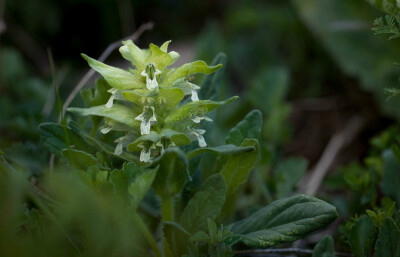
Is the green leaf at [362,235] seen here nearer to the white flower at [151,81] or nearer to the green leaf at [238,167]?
the green leaf at [238,167]

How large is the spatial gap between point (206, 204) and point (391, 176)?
0.82 metres

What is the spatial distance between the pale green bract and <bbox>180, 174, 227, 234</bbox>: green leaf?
0.40 feet

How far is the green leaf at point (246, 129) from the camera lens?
1492 mm

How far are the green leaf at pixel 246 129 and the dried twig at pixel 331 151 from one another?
0.85m

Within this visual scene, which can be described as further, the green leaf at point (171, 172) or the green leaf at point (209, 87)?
the green leaf at point (209, 87)

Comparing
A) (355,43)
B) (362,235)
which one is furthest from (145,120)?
(355,43)

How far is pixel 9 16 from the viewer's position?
372cm

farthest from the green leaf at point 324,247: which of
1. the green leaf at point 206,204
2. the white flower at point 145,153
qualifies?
the white flower at point 145,153

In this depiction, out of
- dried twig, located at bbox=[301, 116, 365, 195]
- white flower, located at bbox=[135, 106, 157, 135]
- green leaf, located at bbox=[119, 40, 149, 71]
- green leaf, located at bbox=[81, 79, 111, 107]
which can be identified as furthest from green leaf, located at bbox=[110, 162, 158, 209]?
dried twig, located at bbox=[301, 116, 365, 195]

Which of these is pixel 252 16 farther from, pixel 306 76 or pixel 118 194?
pixel 118 194

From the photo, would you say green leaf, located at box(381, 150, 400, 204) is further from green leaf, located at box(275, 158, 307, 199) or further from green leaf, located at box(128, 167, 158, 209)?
green leaf, located at box(128, 167, 158, 209)

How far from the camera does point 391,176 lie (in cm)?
168

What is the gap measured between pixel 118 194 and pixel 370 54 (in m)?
2.18

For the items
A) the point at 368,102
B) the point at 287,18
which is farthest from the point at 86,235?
the point at 287,18
